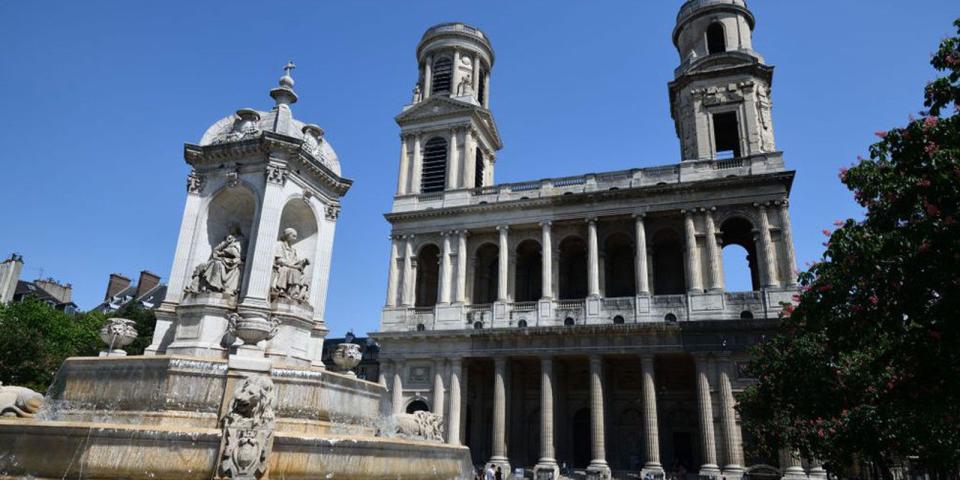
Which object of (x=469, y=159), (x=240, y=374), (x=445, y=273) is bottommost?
(x=240, y=374)

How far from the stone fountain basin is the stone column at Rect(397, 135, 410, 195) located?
30.1 metres

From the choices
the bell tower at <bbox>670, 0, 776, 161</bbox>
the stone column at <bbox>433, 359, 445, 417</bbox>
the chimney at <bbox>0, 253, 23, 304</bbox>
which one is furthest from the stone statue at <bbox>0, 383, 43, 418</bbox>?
the chimney at <bbox>0, 253, 23, 304</bbox>

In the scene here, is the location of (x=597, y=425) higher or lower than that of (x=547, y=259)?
lower

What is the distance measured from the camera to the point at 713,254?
1134 inches

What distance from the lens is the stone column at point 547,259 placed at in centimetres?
3125

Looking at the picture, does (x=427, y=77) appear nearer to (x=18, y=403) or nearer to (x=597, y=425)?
(x=597, y=425)

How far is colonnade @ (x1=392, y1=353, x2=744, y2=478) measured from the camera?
25516 millimetres

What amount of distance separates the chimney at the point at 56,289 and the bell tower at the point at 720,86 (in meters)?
57.2

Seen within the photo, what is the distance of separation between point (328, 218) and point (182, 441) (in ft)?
22.0

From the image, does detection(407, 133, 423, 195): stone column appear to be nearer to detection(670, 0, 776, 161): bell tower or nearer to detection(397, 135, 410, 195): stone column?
detection(397, 135, 410, 195): stone column

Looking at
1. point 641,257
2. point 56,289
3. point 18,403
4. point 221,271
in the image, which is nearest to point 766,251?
point 641,257

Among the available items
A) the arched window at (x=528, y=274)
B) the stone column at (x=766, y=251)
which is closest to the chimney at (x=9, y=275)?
the arched window at (x=528, y=274)

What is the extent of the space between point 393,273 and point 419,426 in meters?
23.1

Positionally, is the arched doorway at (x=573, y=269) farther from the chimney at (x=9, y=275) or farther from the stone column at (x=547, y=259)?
the chimney at (x=9, y=275)
